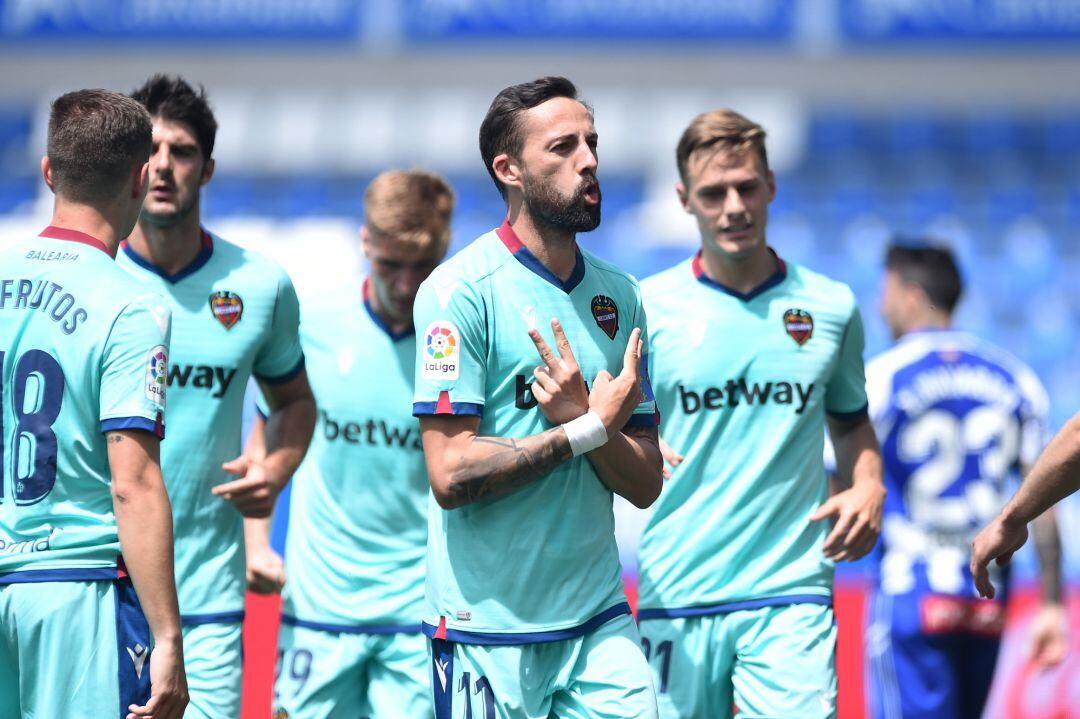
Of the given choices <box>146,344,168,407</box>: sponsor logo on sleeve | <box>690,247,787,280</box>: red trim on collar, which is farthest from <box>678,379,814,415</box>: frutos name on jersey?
<box>146,344,168,407</box>: sponsor logo on sleeve

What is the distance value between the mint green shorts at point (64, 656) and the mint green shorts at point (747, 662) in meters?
2.02

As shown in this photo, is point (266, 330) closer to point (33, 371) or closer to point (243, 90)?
point (33, 371)

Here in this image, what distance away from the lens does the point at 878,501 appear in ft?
16.1

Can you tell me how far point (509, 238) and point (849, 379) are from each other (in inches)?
65.1

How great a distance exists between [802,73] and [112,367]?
15.0 m

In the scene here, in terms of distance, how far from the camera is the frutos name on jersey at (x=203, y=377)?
4.82 m

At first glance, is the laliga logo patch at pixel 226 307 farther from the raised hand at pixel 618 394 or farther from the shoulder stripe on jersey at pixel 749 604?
the shoulder stripe on jersey at pixel 749 604

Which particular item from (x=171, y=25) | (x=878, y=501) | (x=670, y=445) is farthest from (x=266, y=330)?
(x=171, y=25)

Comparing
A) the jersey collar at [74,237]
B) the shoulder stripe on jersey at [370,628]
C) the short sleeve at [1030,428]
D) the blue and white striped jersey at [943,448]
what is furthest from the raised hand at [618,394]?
the short sleeve at [1030,428]

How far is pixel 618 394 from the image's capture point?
3787mm

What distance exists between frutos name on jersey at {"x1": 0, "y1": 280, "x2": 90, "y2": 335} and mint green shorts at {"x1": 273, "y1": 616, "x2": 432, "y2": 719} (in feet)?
6.78

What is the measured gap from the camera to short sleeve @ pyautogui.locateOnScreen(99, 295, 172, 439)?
11.3ft

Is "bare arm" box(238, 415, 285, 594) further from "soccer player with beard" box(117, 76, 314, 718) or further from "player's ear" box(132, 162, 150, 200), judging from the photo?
"player's ear" box(132, 162, 150, 200)

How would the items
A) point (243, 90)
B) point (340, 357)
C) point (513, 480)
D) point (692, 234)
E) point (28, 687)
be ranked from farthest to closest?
point (243, 90), point (692, 234), point (340, 357), point (513, 480), point (28, 687)
